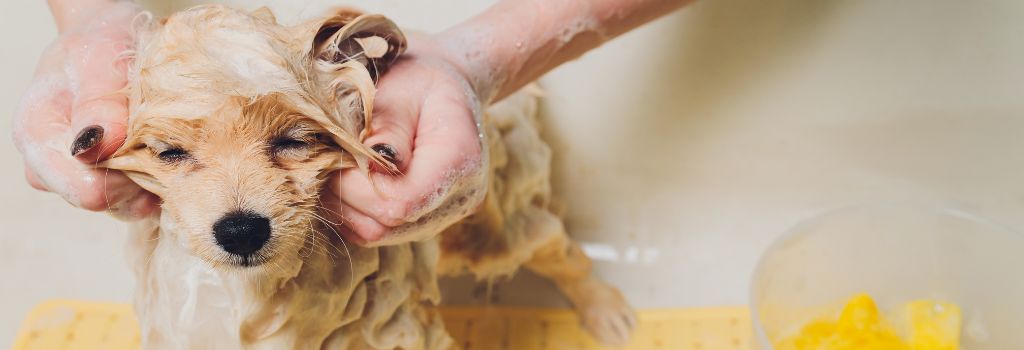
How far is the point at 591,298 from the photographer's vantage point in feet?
4.90

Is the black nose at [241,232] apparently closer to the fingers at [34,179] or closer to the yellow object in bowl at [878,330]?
the fingers at [34,179]

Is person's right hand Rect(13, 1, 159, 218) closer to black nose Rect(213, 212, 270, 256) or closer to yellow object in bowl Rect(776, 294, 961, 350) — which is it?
black nose Rect(213, 212, 270, 256)

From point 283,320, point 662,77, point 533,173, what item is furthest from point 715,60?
point 283,320

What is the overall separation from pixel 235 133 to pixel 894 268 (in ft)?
3.51

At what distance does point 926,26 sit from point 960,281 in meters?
0.38

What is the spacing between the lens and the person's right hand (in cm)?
73

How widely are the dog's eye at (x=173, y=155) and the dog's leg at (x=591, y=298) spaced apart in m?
0.78

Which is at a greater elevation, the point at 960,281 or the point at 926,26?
the point at 926,26

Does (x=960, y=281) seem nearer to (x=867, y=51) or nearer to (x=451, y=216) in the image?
(x=867, y=51)

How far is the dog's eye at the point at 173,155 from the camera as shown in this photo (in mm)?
701

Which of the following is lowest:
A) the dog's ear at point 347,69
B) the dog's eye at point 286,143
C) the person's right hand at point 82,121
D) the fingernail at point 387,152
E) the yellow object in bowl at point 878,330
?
the yellow object in bowl at point 878,330

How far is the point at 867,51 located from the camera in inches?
56.2

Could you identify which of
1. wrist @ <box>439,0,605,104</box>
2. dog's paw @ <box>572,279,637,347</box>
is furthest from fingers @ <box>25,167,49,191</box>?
dog's paw @ <box>572,279,637,347</box>

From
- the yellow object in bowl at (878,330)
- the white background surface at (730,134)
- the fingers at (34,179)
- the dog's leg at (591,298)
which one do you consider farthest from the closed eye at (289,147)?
the yellow object in bowl at (878,330)
